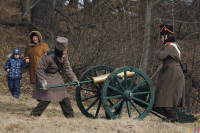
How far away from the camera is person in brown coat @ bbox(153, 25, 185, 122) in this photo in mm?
6914

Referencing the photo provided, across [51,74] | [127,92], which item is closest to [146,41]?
[127,92]

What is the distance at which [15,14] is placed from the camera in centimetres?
2270

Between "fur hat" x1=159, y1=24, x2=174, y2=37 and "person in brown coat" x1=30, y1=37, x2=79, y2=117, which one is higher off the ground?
"fur hat" x1=159, y1=24, x2=174, y2=37

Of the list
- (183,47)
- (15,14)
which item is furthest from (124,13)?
(15,14)

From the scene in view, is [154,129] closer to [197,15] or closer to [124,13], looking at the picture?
[124,13]

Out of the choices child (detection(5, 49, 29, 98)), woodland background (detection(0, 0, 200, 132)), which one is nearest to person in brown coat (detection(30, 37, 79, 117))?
child (detection(5, 49, 29, 98))

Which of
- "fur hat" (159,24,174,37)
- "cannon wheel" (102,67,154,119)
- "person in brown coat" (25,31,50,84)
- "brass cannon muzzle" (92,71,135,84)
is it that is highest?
"fur hat" (159,24,174,37)

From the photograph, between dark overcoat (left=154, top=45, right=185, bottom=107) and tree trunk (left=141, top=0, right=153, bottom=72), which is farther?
tree trunk (left=141, top=0, right=153, bottom=72)

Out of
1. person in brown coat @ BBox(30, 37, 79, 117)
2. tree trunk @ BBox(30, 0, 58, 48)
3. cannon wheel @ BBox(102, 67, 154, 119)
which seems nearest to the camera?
cannon wheel @ BBox(102, 67, 154, 119)

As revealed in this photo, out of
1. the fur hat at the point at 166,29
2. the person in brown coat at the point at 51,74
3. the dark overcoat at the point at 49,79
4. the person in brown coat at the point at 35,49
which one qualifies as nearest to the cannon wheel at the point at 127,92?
the person in brown coat at the point at 51,74

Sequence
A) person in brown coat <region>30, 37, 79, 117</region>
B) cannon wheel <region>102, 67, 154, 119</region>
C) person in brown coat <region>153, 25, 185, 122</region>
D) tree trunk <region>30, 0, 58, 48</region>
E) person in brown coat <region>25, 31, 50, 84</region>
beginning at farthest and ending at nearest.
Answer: tree trunk <region>30, 0, 58, 48</region> < person in brown coat <region>25, 31, 50, 84</region> < person in brown coat <region>153, 25, 185, 122</region> < person in brown coat <region>30, 37, 79, 117</region> < cannon wheel <region>102, 67, 154, 119</region>

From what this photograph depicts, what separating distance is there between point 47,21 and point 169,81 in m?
7.17

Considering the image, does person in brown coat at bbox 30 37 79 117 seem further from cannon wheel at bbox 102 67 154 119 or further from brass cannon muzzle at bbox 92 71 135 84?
cannon wheel at bbox 102 67 154 119

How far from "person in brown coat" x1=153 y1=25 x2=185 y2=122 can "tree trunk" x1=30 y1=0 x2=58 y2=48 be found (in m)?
6.38
